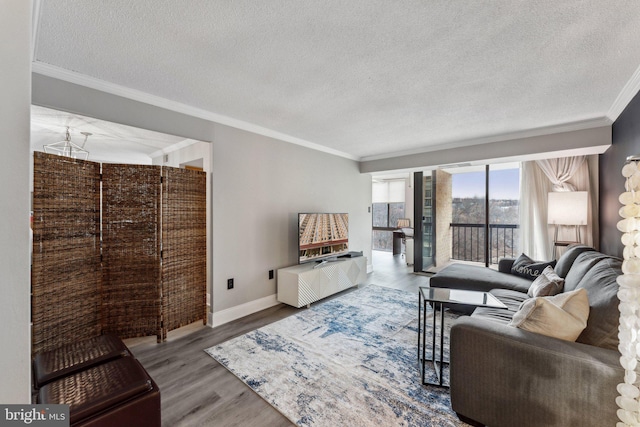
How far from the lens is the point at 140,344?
2682 millimetres

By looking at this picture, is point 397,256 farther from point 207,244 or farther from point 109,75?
point 109,75

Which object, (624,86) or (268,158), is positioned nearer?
(624,86)

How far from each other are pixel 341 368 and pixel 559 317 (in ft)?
5.09

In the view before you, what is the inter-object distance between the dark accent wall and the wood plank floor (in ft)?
12.1

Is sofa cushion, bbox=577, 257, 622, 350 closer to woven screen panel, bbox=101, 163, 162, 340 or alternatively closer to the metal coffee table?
the metal coffee table

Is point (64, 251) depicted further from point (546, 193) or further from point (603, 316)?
point (546, 193)

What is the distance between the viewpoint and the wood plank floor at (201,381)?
1.75m

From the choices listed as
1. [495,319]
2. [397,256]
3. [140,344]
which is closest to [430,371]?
[495,319]

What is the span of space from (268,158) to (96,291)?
7.56 ft

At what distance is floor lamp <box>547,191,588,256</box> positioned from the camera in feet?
12.6

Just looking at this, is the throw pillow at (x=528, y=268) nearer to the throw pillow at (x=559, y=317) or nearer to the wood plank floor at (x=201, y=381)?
the throw pillow at (x=559, y=317)

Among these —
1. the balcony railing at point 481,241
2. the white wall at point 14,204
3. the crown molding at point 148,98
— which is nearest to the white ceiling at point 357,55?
the crown molding at point 148,98

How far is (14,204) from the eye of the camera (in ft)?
2.15

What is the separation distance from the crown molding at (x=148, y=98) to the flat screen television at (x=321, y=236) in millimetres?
1195
